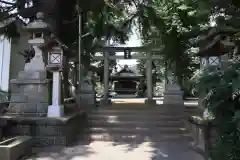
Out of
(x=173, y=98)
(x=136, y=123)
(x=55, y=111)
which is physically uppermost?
(x=173, y=98)

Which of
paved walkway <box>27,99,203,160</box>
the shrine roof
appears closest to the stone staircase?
paved walkway <box>27,99,203,160</box>

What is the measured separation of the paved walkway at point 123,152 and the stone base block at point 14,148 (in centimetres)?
28

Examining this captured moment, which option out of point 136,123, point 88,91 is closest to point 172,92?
point 88,91

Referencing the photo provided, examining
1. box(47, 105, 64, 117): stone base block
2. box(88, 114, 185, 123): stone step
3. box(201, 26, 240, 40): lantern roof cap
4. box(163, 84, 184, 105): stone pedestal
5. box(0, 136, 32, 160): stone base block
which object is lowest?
box(0, 136, 32, 160): stone base block

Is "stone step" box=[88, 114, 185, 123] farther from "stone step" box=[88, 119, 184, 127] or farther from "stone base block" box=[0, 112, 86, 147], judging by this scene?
"stone base block" box=[0, 112, 86, 147]

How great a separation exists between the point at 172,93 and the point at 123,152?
19.5ft

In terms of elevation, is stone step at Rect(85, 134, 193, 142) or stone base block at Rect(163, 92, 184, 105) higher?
stone base block at Rect(163, 92, 184, 105)

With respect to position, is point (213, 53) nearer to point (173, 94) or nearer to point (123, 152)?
point (123, 152)

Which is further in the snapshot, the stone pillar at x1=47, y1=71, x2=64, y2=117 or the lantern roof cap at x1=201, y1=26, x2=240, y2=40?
the stone pillar at x1=47, y1=71, x2=64, y2=117

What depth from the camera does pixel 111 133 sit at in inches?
289

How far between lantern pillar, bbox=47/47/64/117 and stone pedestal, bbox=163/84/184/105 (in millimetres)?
5692

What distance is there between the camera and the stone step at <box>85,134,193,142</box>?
7012 millimetres

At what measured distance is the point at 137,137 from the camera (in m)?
7.11

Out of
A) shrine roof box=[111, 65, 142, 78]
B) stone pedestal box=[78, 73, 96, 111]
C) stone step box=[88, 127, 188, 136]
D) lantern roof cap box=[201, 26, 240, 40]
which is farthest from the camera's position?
shrine roof box=[111, 65, 142, 78]
